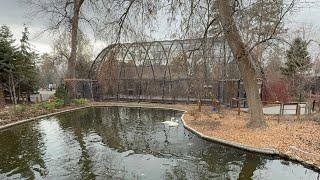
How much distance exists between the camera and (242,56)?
1368 cm

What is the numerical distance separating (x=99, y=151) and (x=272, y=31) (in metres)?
8.52

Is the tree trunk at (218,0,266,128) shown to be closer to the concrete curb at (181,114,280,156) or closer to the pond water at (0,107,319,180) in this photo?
the concrete curb at (181,114,280,156)

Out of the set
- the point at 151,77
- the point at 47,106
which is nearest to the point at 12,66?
the point at 47,106

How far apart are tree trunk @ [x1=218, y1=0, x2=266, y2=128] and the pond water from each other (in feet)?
9.76

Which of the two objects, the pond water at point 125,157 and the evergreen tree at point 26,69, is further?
the evergreen tree at point 26,69

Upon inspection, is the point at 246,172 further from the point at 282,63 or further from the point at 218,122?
the point at 282,63

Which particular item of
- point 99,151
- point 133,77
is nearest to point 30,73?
point 133,77

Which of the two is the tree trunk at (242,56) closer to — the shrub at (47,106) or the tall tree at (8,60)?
the shrub at (47,106)

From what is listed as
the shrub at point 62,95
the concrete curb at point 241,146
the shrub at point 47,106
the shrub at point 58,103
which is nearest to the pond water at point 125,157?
the concrete curb at point 241,146

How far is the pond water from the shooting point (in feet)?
29.3

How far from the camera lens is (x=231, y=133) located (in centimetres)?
1343

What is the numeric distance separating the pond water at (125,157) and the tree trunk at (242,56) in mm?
2975

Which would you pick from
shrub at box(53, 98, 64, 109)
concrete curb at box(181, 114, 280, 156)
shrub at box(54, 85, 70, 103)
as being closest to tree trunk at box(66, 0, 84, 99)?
shrub at box(54, 85, 70, 103)

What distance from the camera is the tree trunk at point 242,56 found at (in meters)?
13.0
